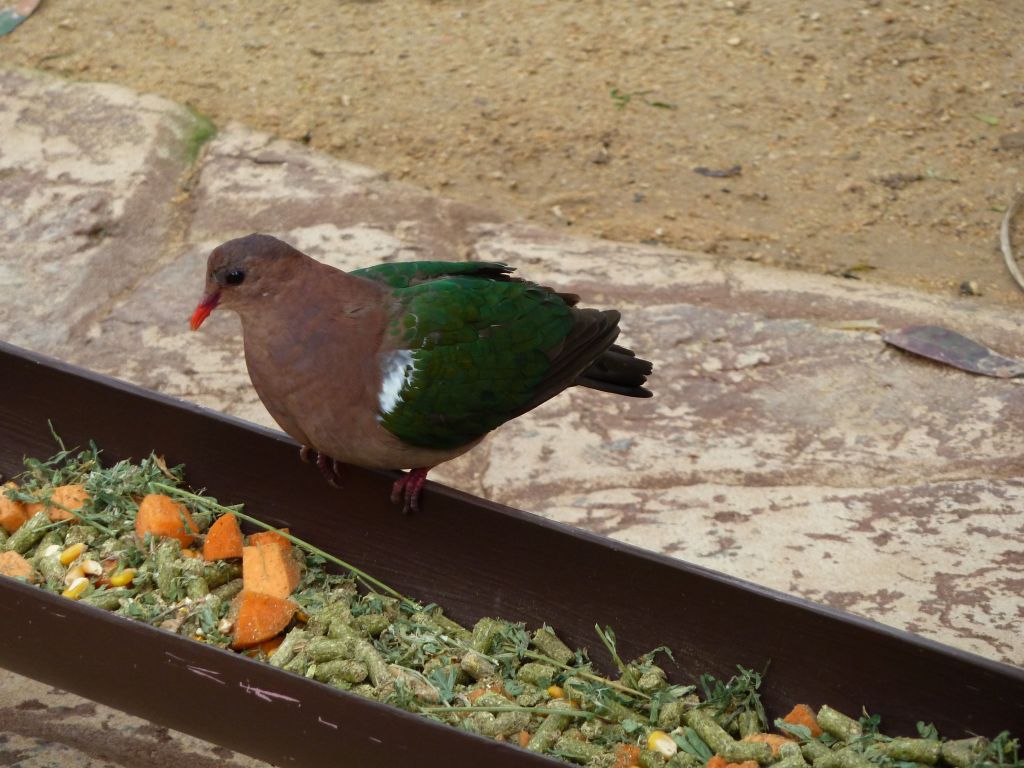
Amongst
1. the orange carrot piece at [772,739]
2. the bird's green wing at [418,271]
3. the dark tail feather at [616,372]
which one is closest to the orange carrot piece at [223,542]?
the bird's green wing at [418,271]

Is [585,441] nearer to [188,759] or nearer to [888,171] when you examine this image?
[188,759]

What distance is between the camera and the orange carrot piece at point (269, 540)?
116 inches

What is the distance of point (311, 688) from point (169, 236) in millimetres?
2963

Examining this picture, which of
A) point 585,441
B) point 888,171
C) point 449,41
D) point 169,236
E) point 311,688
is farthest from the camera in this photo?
point 449,41

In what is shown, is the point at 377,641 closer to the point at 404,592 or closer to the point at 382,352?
the point at 404,592

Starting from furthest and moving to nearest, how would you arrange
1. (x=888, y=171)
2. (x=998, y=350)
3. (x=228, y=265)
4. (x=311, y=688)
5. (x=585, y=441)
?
(x=888, y=171)
(x=998, y=350)
(x=585, y=441)
(x=228, y=265)
(x=311, y=688)

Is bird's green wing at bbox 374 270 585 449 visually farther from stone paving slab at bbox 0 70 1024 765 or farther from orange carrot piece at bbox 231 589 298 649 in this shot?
stone paving slab at bbox 0 70 1024 765

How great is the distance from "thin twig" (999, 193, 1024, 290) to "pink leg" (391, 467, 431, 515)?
9.64 feet

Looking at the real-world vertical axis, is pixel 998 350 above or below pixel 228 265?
below

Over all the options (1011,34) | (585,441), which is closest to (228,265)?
(585,441)

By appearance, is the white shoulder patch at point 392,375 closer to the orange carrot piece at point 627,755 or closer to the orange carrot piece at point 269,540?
the orange carrot piece at point 269,540

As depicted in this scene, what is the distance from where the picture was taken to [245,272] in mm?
2705

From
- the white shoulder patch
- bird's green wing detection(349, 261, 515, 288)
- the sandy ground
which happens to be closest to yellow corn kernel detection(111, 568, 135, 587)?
the white shoulder patch

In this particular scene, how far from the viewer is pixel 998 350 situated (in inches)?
172
